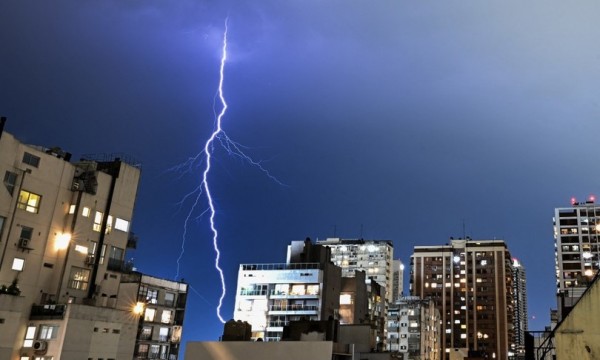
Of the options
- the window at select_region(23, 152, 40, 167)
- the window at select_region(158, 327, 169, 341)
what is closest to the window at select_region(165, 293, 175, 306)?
the window at select_region(158, 327, 169, 341)

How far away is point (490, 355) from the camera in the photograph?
476ft

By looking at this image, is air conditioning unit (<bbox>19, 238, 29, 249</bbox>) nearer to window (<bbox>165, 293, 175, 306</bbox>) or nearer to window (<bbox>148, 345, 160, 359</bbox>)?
window (<bbox>148, 345, 160, 359</bbox>)

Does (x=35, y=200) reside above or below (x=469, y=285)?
below

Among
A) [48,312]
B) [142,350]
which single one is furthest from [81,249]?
[142,350]

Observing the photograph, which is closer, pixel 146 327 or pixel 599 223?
pixel 146 327

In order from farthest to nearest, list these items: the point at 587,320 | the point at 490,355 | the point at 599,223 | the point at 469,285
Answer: the point at 469,285
the point at 490,355
the point at 599,223
the point at 587,320

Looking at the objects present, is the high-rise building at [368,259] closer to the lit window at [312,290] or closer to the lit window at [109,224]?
the lit window at [312,290]

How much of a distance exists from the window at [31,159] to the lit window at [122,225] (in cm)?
828

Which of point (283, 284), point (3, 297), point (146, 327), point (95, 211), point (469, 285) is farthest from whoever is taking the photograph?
point (469, 285)

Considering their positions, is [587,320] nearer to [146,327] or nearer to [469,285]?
[146,327]

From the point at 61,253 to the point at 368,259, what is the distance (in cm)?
11865

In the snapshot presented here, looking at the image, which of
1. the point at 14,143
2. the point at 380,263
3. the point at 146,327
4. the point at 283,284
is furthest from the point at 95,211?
the point at 380,263

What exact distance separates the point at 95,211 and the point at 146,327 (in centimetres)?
2023

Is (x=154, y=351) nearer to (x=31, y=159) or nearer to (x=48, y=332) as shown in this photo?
(x=48, y=332)
